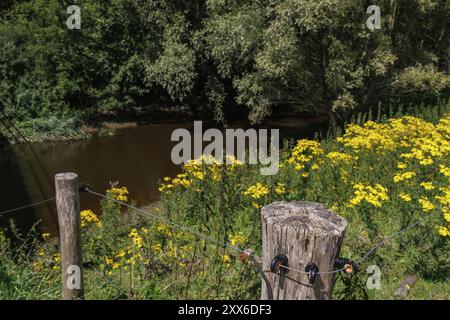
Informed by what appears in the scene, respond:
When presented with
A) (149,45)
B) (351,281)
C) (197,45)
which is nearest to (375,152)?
(351,281)

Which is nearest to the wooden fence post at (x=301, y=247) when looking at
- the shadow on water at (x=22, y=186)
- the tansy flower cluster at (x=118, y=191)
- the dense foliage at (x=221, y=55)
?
the tansy flower cluster at (x=118, y=191)

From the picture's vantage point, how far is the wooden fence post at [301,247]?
2.98 meters

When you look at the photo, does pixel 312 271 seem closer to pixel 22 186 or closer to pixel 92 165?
pixel 22 186

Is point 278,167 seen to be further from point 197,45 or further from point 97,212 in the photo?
point 197,45

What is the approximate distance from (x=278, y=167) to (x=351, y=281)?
3.86 m

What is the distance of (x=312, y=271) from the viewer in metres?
2.94

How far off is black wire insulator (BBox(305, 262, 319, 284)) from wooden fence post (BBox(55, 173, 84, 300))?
2.04 metres

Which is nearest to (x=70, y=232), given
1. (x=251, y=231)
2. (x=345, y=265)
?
(x=345, y=265)

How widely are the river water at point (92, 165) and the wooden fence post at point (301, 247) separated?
717 cm

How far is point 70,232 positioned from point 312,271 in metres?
2.13

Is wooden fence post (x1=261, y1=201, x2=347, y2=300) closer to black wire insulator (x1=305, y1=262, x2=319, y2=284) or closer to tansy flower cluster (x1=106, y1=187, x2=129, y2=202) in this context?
black wire insulator (x1=305, y1=262, x2=319, y2=284)

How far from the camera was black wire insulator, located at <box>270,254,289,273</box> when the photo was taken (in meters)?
2.96

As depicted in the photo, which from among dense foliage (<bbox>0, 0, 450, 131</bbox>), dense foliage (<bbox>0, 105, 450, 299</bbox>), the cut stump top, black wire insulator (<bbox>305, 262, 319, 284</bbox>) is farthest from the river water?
black wire insulator (<bbox>305, 262, 319, 284</bbox>)

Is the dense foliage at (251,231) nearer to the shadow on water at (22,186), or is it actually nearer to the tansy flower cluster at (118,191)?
the tansy flower cluster at (118,191)
